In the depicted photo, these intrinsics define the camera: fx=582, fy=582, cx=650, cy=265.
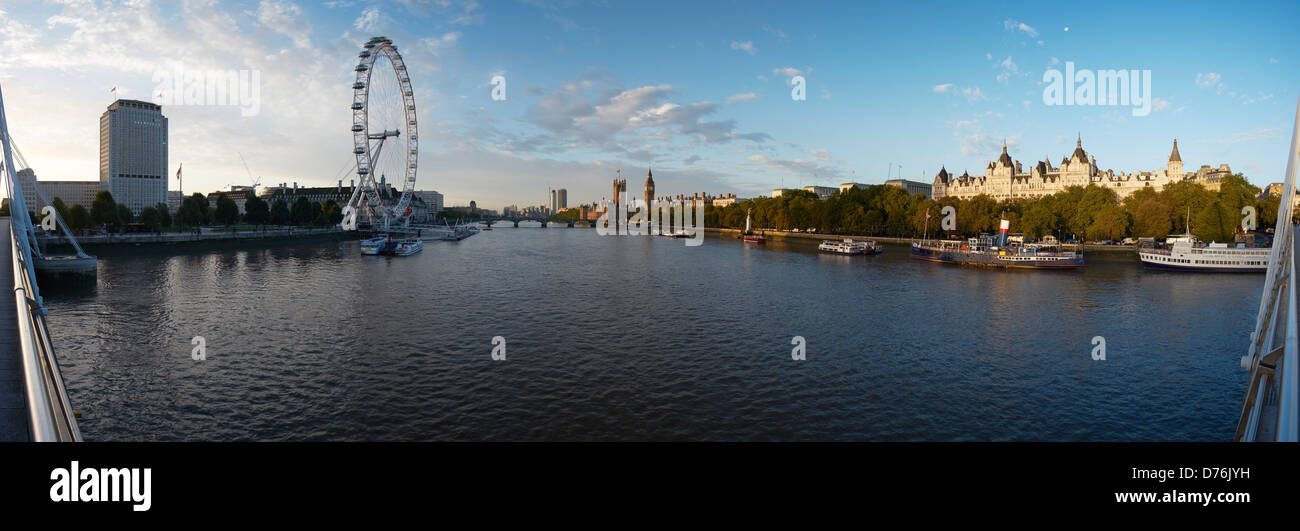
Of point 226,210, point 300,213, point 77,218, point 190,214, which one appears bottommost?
point 77,218

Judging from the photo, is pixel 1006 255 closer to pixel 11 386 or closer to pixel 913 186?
pixel 11 386

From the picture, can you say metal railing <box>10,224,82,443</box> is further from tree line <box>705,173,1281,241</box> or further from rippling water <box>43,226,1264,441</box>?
tree line <box>705,173,1281,241</box>

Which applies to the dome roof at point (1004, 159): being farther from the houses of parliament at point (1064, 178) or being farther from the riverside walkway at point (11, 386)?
the riverside walkway at point (11, 386)

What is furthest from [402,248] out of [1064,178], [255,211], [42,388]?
[1064,178]

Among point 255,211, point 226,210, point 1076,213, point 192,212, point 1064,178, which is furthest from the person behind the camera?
point 1064,178
